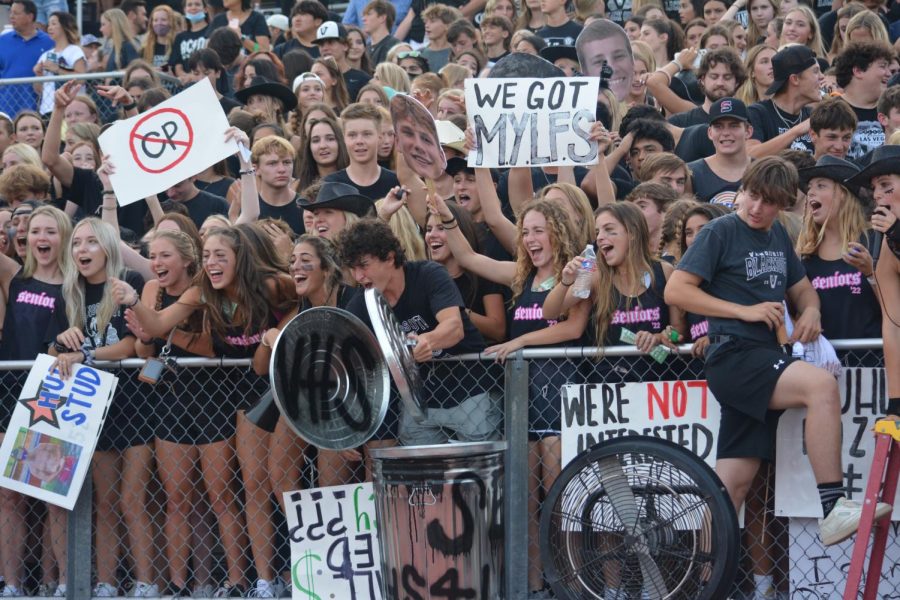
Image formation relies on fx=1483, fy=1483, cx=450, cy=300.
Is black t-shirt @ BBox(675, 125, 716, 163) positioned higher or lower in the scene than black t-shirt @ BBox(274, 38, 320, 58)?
lower

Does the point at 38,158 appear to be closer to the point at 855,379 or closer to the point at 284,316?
the point at 284,316

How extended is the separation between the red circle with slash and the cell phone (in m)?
1.66

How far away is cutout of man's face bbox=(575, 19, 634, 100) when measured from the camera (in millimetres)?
9141

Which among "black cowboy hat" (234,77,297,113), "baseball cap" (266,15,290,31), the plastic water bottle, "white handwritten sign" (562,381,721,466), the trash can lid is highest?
"baseball cap" (266,15,290,31)

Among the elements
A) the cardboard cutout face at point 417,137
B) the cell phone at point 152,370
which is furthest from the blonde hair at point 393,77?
the cell phone at point 152,370

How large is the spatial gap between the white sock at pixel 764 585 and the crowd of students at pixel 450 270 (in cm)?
1

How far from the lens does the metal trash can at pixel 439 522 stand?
671cm

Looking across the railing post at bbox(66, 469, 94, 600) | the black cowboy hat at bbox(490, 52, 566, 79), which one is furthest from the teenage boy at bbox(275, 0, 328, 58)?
the railing post at bbox(66, 469, 94, 600)

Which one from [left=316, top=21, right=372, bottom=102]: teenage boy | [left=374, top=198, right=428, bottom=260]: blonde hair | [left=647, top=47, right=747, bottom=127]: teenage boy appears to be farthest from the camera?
[left=316, top=21, right=372, bottom=102]: teenage boy

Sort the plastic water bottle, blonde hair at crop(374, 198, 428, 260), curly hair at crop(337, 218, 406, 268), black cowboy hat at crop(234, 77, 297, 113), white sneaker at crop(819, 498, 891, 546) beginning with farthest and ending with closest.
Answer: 1. black cowboy hat at crop(234, 77, 297, 113)
2. blonde hair at crop(374, 198, 428, 260)
3. curly hair at crop(337, 218, 406, 268)
4. the plastic water bottle
5. white sneaker at crop(819, 498, 891, 546)

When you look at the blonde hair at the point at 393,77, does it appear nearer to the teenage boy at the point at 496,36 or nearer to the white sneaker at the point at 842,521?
the teenage boy at the point at 496,36

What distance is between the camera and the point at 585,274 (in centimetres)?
711

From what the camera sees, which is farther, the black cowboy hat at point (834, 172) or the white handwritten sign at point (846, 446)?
the black cowboy hat at point (834, 172)

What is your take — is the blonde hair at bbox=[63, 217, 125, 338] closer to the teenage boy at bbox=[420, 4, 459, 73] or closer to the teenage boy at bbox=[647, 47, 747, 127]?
the teenage boy at bbox=[647, 47, 747, 127]
